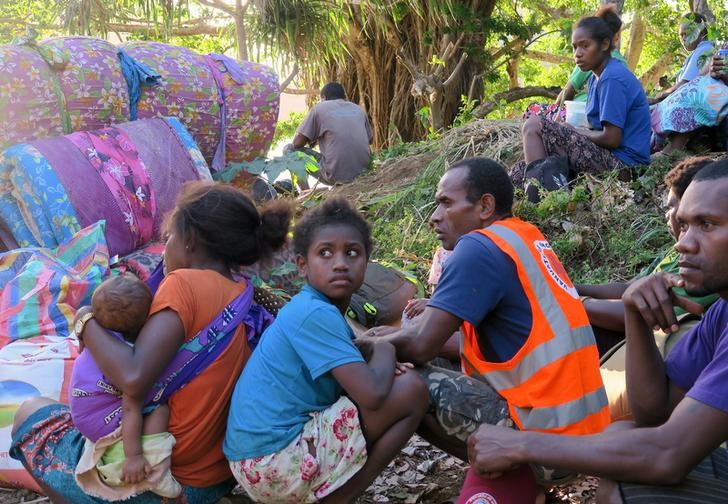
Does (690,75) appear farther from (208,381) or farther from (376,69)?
(376,69)

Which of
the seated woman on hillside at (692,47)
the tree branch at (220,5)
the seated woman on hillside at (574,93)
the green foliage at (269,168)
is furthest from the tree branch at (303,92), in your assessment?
the green foliage at (269,168)

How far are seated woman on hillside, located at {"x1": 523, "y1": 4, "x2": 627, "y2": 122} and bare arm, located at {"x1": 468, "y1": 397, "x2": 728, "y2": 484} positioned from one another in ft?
12.3

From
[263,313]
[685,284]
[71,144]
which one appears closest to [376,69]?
[71,144]

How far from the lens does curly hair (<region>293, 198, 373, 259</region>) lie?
2629mm

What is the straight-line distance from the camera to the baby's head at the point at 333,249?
2.57 metres

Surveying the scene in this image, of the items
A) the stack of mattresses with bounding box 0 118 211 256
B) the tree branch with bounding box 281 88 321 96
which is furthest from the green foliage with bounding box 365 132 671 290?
the tree branch with bounding box 281 88 321 96

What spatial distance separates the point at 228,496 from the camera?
290 cm

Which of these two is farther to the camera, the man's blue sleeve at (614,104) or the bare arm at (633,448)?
the man's blue sleeve at (614,104)

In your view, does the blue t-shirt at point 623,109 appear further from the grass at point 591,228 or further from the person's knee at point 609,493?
the person's knee at point 609,493

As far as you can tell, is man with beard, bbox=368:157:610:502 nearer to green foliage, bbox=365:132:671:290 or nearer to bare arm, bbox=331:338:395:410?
bare arm, bbox=331:338:395:410

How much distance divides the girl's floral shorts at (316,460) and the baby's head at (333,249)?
0.37 metres

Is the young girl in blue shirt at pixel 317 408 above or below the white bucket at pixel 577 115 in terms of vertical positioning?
below

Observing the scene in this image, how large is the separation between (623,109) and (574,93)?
186cm

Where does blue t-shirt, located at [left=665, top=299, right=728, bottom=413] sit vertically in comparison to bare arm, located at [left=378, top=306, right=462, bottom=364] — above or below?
above
